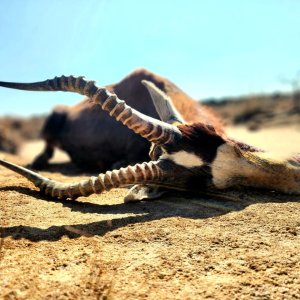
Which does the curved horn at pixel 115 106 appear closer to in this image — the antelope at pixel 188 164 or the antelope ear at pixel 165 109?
the antelope at pixel 188 164

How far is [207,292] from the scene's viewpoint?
2.34 m

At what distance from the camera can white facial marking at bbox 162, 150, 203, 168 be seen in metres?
4.00

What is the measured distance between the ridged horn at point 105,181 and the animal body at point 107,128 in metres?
1.84

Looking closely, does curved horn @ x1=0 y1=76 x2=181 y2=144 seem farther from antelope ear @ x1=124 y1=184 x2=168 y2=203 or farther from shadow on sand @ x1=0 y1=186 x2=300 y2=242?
shadow on sand @ x1=0 y1=186 x2=300 y2=242

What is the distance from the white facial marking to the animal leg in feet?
13.9

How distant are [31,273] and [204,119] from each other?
12.5ft

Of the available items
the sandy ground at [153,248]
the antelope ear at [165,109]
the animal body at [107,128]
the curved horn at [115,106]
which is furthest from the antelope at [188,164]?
the animal body at [107,128]

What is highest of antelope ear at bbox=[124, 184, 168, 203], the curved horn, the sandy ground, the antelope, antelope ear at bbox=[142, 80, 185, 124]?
antelope ear at bbox=[142, 80, 185, 124]

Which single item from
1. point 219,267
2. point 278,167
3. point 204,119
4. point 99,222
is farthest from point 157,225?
point 204,119

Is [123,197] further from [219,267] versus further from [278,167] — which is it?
[219,267]

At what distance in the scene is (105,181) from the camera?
386 centimetres

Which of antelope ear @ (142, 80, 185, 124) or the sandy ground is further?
antelope ear @ (142, 80, 185, 124)

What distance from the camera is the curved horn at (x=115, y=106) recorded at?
12.8ft

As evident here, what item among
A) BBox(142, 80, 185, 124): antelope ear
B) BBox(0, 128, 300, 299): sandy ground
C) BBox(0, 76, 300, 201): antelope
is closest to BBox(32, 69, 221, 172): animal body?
BBox(142, 80, 185, 124): antelope ear
